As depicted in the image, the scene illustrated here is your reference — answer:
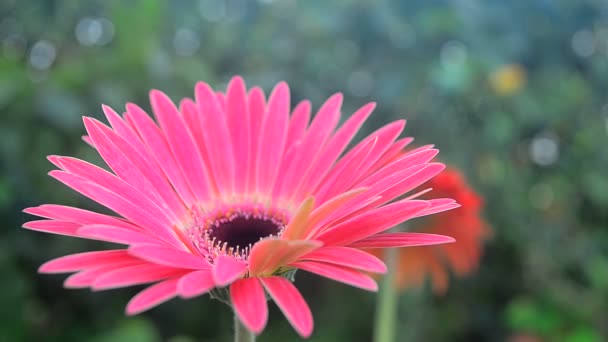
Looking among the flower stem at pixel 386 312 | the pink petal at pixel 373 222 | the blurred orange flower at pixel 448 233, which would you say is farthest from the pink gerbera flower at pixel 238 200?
the blurred orange flower at pixel 448 233

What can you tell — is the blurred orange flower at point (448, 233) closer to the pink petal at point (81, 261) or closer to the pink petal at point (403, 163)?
the pink petal at point (403, 163)

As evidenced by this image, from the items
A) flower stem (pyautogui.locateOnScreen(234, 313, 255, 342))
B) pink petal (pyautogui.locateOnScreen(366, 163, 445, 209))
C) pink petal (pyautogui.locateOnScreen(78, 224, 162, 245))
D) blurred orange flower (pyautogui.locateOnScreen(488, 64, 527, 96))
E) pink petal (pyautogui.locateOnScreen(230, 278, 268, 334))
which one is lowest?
flower stem (pyautogui.locateOnScreen(234, 313, 255, 342))

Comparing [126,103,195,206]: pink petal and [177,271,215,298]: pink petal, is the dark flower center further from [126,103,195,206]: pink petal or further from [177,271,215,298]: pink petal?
[177,271,215,298]: pink petal

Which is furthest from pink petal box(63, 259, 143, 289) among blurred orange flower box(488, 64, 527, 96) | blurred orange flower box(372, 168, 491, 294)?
blurred orange flower box(488, 64, 527, 96)

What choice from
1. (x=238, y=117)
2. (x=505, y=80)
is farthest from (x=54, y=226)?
(x=505, y=80)

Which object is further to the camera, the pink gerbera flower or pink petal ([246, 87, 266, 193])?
pink petal ([246, 87, 266, 193])

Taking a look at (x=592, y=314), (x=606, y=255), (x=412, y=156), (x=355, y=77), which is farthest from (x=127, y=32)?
(x=606, y=255)
